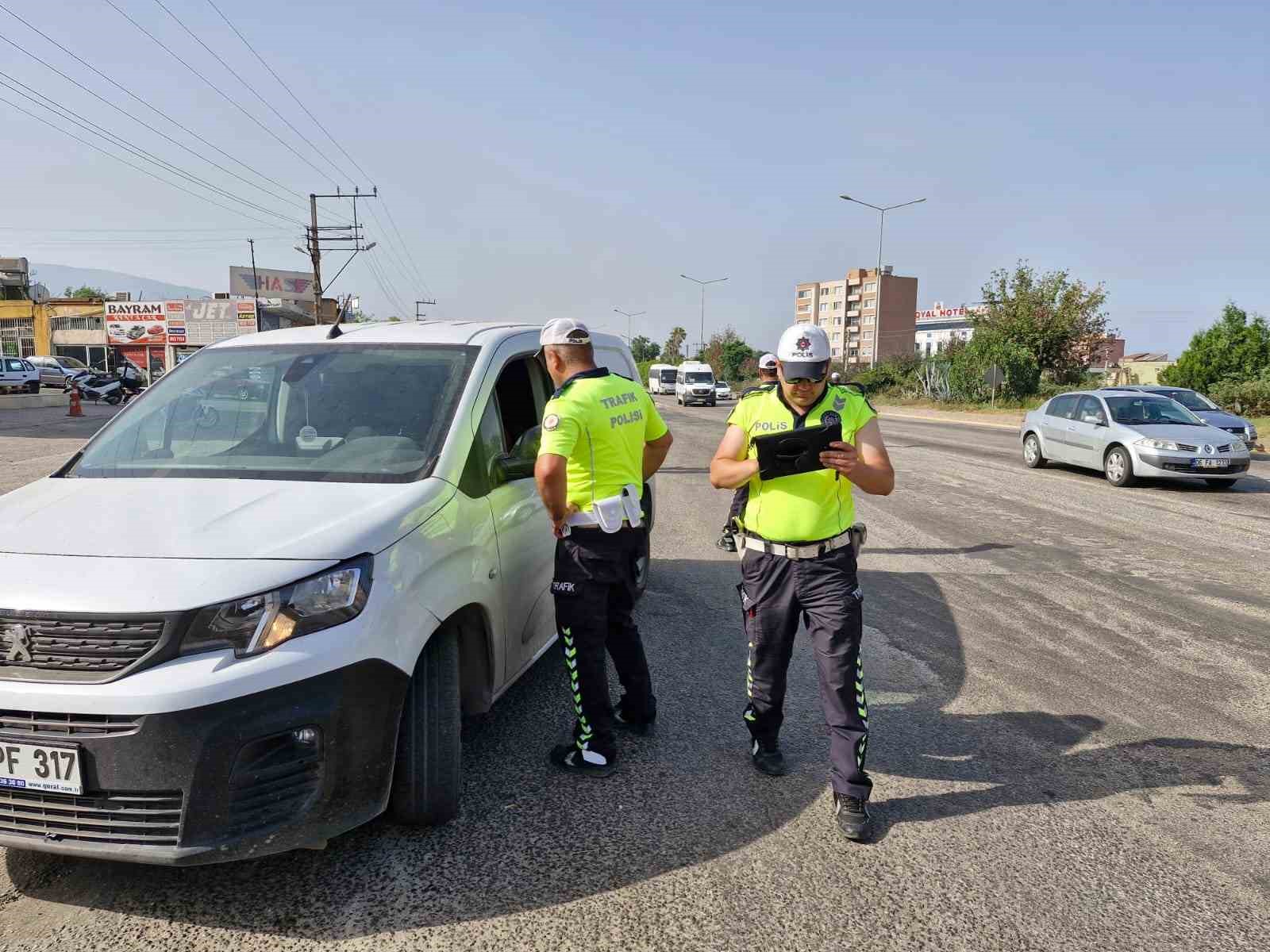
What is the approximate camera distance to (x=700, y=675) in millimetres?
5020

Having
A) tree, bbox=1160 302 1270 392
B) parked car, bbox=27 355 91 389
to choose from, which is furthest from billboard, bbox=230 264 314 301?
tree, bbox=1160 302 1270 392

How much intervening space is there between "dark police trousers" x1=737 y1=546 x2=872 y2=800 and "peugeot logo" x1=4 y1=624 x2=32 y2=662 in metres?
2.45

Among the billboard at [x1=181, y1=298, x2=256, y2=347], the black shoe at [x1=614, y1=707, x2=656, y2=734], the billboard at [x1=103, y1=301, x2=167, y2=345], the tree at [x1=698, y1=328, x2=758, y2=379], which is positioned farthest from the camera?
the tree at [x1=698, y1=328, x2=758, y2=379]

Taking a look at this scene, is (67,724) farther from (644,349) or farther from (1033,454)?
(644,349)

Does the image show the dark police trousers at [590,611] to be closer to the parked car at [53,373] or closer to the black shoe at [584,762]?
the black shoe at [584,762]

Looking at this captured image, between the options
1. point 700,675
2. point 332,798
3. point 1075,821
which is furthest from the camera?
point 700,675

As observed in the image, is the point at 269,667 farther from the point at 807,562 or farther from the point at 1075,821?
the point at 1075,821

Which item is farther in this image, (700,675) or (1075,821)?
(700,675)

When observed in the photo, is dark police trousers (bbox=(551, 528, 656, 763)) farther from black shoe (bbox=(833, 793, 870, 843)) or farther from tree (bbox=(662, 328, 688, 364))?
tree (bbox=(662, 328, 688, 364))

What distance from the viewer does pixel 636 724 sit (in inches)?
167

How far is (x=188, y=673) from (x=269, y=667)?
0.21 metres

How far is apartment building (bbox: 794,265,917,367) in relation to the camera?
136750mm

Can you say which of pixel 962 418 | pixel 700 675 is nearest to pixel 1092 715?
pixel 700 675

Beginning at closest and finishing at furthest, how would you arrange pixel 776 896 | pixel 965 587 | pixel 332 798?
pixel 332 798
pixel 776 896
pixel 965 587
